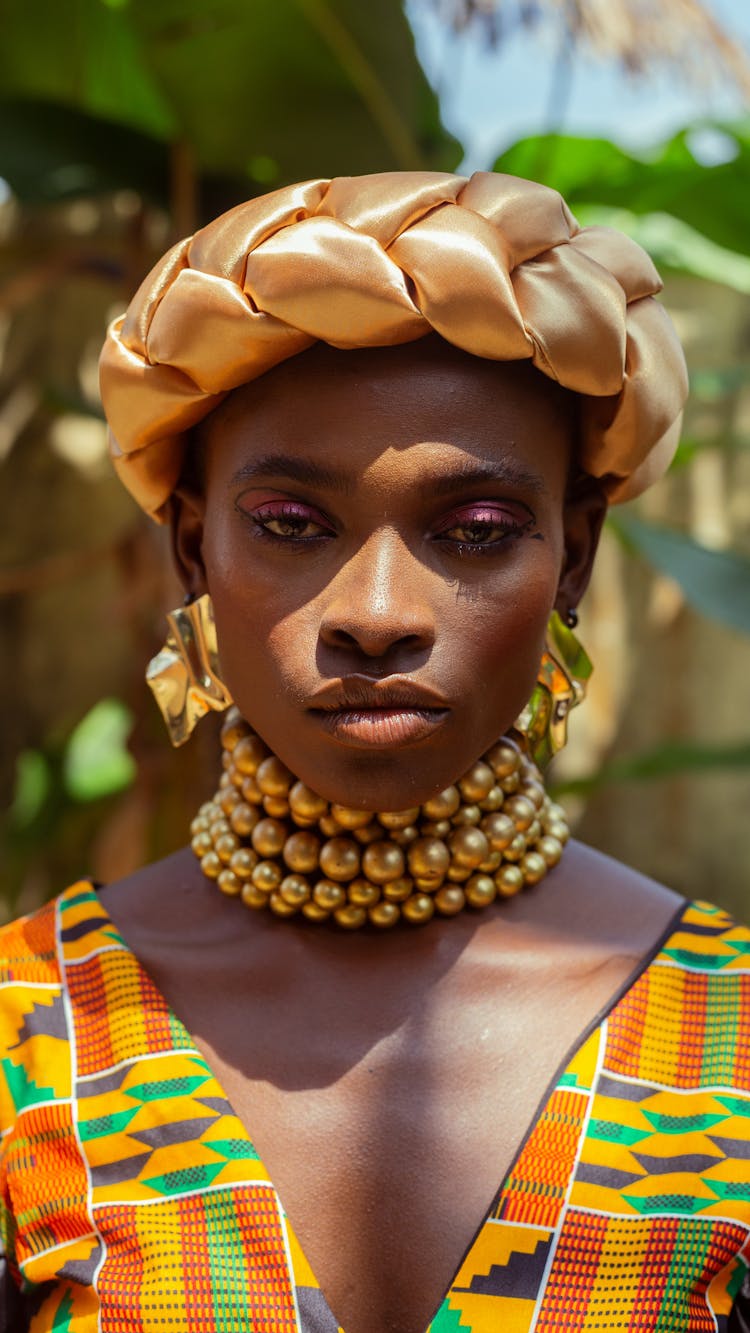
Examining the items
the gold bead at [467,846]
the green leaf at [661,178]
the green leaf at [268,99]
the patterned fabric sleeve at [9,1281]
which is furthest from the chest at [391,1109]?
the green leaf at [268,99]

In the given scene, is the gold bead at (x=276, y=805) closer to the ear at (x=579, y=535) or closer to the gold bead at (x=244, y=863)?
the gold bead at (x=244, y=863)

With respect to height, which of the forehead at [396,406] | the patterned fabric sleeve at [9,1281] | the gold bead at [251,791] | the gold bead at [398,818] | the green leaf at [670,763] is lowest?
the patterned fabric sleeve at [9,1281]

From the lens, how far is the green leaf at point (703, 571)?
2070 mm

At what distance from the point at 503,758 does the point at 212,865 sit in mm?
286

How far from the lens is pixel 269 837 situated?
1.27 meters

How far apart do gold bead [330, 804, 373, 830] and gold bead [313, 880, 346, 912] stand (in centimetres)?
6

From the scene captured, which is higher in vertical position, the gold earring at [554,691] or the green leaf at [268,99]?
the green leaf at [268,99]

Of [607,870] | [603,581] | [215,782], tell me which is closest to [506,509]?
[607,870]

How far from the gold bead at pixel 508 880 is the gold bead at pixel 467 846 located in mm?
39

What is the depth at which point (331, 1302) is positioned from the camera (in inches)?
43.9

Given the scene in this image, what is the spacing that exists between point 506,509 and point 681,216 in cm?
152

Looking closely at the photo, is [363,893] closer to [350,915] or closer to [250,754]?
[350,915]

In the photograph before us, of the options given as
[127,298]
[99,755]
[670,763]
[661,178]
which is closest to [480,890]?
[670,763]

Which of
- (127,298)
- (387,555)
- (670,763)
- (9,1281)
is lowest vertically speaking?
(9,1281)
